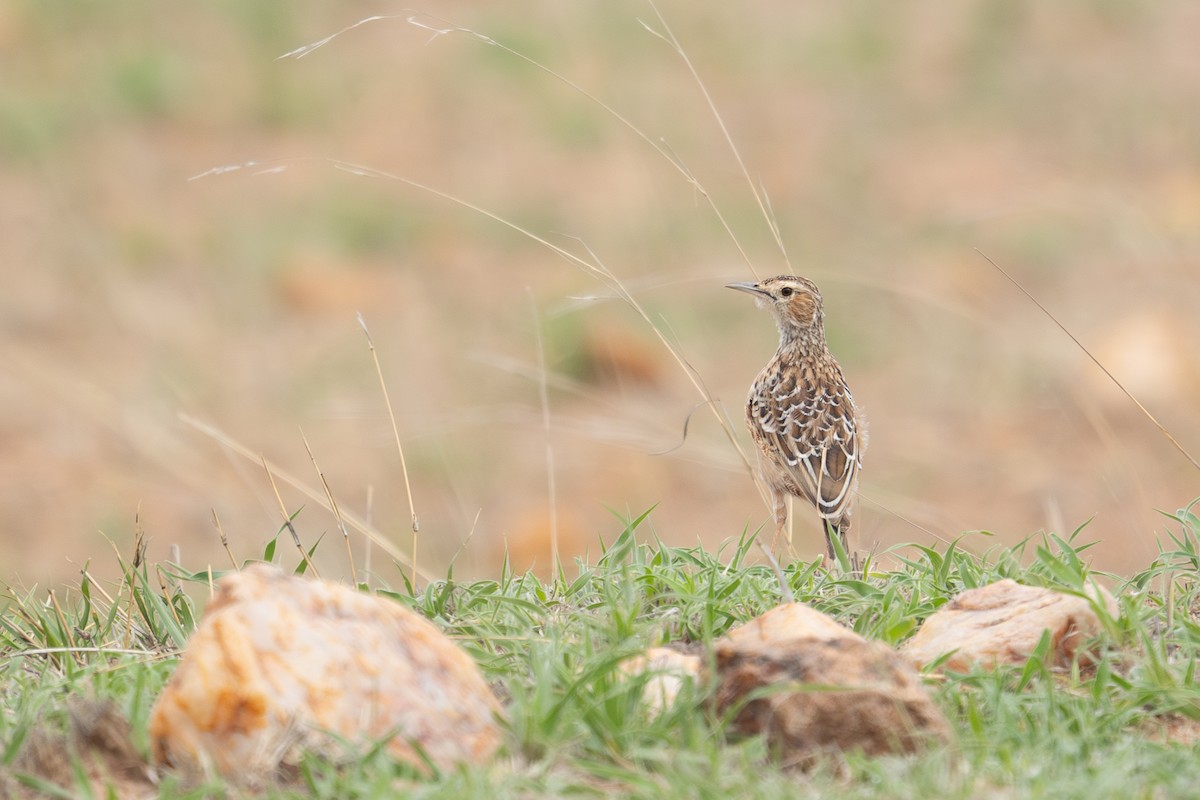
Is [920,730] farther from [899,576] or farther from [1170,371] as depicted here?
[1170,371]

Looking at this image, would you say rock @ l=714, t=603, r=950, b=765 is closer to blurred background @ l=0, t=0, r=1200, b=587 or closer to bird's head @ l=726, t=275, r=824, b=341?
bird's head @ l=726, t=275, r=824, b=341

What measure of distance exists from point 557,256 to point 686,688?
30.3 feet

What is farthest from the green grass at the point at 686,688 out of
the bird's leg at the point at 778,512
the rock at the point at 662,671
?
the bird's leg at the point at 778,512

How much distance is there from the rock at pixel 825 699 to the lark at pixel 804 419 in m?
1.68

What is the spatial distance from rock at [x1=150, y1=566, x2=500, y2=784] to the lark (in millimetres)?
1953

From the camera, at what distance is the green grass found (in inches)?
105

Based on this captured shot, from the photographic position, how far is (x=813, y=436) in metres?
5.05

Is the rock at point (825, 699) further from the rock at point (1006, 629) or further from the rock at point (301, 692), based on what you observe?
the rock at point (301, 692)

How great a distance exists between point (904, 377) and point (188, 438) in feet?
15.4

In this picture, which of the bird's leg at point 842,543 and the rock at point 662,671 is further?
the bird's leg at point 842,543

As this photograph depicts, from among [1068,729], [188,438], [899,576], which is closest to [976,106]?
[188,438]

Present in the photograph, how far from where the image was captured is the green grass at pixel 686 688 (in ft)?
8.72

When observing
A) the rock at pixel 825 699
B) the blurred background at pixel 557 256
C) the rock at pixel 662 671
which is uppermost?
the rock at pixel 825 699

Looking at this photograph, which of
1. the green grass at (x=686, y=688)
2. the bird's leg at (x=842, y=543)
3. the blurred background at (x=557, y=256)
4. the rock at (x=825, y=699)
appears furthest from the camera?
the blurred background at (x=557, y=256)
